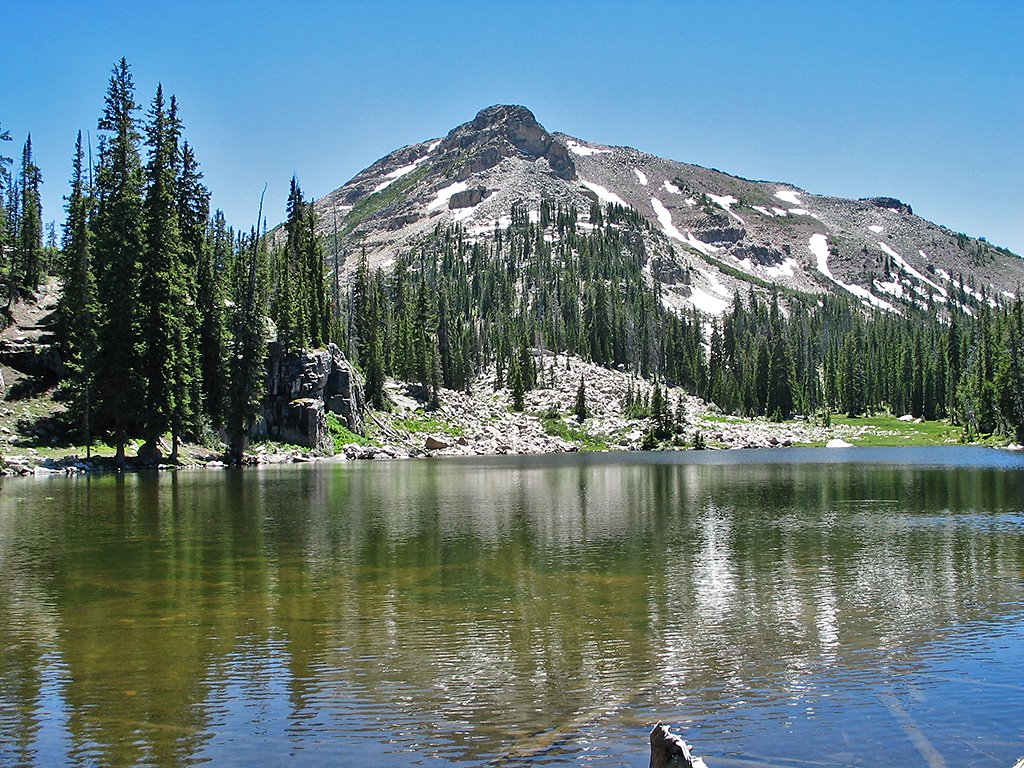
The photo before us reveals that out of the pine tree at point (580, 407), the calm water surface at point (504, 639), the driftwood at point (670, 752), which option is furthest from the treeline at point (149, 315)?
the pine tree at point (580, 407)

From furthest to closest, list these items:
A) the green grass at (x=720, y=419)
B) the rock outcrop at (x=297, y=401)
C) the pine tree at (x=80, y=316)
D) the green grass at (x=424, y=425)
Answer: the green grass at (x=720, y=419)
the green grass at (x=424, y=425)
the rock outcrop at (x=297, y=401)
the pine tree at (x=80, y=316)

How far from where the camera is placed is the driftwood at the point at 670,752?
668 cm

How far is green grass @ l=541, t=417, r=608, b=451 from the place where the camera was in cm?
12125

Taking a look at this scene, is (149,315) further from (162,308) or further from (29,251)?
(29,251)

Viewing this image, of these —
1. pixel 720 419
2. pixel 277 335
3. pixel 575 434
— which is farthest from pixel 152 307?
pixel 720 419

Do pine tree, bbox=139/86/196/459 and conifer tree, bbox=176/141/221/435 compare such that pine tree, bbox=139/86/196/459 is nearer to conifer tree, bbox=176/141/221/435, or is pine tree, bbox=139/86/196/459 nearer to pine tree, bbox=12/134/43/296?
conifer tree, bbox=176/141/221/435

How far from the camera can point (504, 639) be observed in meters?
14.2

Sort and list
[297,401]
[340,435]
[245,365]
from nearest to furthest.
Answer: [245,365]
[297,401]
[340,435]

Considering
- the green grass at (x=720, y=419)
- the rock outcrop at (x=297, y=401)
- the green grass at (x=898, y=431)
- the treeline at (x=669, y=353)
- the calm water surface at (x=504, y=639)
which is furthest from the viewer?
the green grass at (x=720, y=419)

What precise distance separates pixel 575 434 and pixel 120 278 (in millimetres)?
78674

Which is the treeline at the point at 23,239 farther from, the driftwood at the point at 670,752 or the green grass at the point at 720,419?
the green grass at the point at 720,419

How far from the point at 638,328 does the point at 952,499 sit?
146530 millimetres

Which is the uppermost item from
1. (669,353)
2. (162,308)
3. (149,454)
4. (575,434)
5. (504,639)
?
(669,353)

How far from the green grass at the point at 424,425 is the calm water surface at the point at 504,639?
74668 mm
